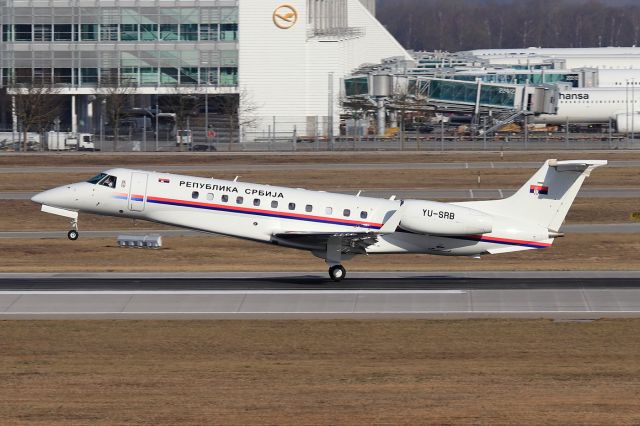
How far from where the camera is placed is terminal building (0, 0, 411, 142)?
112500 mm

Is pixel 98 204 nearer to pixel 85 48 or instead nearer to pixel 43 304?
pixel 43 304

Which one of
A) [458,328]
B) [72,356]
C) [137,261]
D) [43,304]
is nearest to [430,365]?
[458,328]

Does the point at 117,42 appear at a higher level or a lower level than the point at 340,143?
higher

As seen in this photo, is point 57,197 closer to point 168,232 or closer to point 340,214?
point 340,214

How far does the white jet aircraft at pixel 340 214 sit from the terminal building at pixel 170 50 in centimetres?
7103

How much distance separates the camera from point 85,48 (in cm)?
11319

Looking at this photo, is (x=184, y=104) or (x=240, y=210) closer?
(x=240, y=210)

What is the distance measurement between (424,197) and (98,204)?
3046cm

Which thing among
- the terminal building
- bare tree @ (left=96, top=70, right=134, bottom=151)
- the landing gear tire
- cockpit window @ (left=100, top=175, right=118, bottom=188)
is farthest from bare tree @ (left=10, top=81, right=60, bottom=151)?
the landing gear tire

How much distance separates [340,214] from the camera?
40094mm

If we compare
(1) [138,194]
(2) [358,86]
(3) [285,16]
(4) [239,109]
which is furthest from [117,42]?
(1) [138,194]

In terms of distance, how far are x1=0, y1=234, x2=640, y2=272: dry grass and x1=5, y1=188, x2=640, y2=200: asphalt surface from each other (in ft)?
47.5

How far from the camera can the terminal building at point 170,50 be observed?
112500 millimetres

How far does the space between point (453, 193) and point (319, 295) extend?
32940 mm
